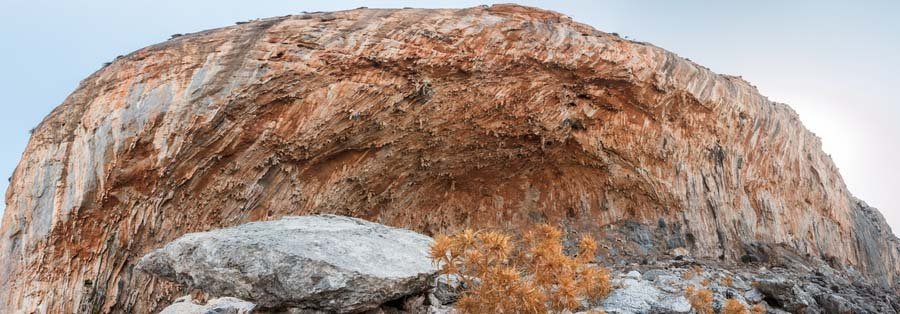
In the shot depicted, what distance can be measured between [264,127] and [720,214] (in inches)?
560

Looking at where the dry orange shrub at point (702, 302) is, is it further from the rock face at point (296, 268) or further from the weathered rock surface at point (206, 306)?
the weathered rock surface at point (206, 306)

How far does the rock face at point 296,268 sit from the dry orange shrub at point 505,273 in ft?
2.08

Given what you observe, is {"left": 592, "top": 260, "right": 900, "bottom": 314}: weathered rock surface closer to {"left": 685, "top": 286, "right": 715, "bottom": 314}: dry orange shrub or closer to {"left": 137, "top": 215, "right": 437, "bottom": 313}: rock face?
{"left": 685, "top": 286, "right": 715, "bottom": 314}: dry orange shrub

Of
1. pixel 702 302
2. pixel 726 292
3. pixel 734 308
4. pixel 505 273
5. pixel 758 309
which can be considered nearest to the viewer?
pixel 505 273

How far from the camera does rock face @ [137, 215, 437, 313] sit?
780 centimetres

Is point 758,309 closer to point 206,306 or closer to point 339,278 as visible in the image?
point 339,278

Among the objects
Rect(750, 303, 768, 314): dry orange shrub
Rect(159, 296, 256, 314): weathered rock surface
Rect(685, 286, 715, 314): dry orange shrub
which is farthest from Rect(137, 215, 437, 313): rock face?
Rect(750, 303, 768, 314): dry orange shrub

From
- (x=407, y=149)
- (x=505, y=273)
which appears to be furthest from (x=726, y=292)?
(x=407, y=149)

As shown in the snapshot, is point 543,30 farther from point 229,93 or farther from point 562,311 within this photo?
point 562,311

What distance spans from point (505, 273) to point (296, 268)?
300cm

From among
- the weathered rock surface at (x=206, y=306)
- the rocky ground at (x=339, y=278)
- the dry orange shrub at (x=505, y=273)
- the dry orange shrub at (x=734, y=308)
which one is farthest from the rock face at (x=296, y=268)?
the dry orange shrub at (x=734, y=308)

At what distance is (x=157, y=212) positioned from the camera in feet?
39.6

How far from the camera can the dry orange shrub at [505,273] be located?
721 centimetres

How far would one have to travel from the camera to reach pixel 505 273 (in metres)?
7.17
